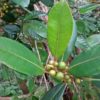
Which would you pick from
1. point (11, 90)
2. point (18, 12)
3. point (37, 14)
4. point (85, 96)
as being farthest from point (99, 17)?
point (85, 96)

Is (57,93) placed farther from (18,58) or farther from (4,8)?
(4,8)

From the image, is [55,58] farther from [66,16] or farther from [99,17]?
[99,17]

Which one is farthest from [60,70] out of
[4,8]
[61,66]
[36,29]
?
[4,8]

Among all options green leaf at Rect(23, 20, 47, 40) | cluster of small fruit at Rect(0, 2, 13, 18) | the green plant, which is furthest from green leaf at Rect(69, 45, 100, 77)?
cluster of small fruit at Rect(0, 2, 13, 18)

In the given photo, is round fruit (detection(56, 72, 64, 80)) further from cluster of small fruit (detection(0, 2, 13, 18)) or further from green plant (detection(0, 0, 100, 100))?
cluster of small fruit (detection(0, 2, 13, 18))

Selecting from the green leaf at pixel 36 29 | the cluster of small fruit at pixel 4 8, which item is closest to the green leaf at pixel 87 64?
the green leaf at pixel 36 29

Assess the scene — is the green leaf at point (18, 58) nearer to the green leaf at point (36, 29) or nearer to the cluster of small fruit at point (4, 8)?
the green leaf at point (36, 29)
